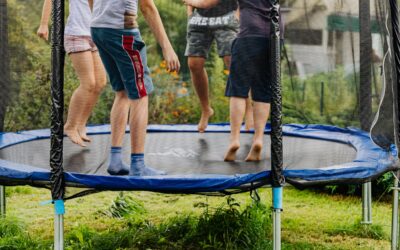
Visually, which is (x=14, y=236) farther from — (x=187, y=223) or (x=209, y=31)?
Answer: (x=209, y=31)

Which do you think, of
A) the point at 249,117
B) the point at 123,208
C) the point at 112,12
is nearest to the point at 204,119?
the point at 249,117

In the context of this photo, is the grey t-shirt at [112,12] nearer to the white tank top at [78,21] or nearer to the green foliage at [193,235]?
the white tank top at [78,21]

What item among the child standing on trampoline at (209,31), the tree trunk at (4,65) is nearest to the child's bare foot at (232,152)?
the child standing on trampoline at (209,31)

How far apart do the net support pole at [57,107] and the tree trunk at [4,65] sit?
0.62 meters

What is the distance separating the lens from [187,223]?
12.2ft

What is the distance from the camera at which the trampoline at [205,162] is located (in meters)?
2.82

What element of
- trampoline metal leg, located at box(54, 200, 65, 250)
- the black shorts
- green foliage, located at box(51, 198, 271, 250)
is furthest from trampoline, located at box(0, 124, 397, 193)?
green foliage, located at box(51, 198, 271, 250)

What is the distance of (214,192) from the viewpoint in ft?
9.73

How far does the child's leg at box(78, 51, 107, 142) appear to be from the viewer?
2.96m

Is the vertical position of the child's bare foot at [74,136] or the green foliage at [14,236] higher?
the child's bare foot at [74,136]

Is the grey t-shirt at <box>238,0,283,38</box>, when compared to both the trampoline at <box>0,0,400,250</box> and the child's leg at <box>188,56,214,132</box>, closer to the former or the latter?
the trampoline at <box>0,0,400,250</box>

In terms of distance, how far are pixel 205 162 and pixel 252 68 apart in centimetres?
59

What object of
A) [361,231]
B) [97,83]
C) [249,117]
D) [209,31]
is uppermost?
[209,31]

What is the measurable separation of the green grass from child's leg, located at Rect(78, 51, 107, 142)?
0.64 metres
